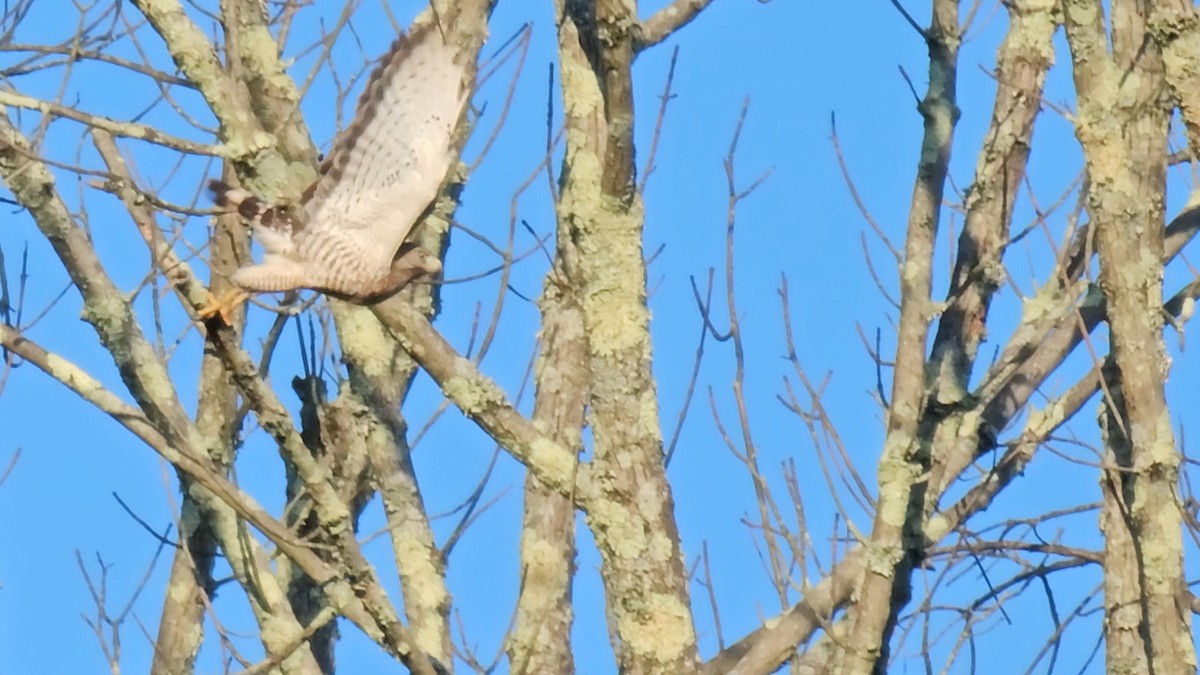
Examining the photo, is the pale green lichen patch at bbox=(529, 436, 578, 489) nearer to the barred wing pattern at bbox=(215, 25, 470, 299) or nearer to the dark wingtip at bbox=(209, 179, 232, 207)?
the barred wing pattern at bbox=(215, 25, 470, 299)

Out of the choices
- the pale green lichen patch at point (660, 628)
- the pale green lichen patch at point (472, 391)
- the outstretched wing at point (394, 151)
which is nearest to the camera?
the pale green lichen patch at point (660, 628)

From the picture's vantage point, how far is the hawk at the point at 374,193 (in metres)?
3.39

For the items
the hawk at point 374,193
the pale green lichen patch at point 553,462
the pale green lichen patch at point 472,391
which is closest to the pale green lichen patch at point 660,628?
the pale green lichen patch at point 553,462

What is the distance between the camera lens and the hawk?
3389mm

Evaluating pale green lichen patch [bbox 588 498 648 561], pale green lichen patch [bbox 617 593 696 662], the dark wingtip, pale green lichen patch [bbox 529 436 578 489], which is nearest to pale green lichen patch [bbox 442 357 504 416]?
pale green lichen patch [bbox 529 436 578 489]

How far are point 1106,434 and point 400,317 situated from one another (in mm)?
1635

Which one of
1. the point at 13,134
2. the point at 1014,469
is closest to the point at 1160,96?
the point at 1014,469

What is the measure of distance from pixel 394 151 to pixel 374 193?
22 centimetres

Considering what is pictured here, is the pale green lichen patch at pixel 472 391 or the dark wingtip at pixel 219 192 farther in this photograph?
the dark wingtip at pixel 219 192

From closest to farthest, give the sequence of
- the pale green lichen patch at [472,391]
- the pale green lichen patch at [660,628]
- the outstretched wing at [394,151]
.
Answer: 1. the pale green lichen patch at [660,628]
2. the pale green lichen patch at [472,391]
3. the outstretched wing at [394,151]

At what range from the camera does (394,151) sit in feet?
11.8

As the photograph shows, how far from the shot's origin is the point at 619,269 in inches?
114

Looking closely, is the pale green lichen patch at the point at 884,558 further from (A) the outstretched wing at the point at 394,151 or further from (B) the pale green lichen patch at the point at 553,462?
(A) the outstretched wing at the point at 394,151

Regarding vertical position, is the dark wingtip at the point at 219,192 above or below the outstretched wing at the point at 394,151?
below
